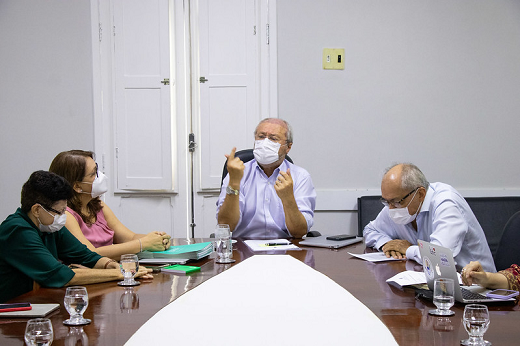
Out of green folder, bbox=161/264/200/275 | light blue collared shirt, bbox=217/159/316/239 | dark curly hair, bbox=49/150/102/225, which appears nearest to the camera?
green folder, bbox=161/264/200/275

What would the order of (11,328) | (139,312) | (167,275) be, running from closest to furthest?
(11,328)
(139,312)
(167,275)

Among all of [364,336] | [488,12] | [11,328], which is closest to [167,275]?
[11,328]

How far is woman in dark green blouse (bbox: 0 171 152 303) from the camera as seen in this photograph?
164cm

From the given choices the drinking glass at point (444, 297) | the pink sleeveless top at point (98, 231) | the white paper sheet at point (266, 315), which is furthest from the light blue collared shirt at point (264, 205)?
the drinking glass at point (444, 297)

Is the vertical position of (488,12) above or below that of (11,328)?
above

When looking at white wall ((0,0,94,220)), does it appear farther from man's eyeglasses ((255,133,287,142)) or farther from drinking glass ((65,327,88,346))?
drinking glass ((65,327,88,346))

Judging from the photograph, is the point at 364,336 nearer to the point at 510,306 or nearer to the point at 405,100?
the point at 510,306

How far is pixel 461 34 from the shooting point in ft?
13.6

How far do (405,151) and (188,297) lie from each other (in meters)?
2.91

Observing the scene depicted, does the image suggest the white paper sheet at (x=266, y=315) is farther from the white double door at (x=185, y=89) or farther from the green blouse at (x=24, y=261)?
the white double door at (x=185, y=89)

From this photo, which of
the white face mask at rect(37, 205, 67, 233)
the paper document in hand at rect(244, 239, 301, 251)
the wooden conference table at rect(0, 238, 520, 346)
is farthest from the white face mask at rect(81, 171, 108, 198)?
the paper document in hand at rect(244, 239, 301, 251)

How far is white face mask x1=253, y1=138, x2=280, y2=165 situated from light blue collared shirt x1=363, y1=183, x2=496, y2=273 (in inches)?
29.4

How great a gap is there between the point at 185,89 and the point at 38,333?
3273mm

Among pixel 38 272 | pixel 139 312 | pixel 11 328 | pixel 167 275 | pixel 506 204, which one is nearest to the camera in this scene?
pixel 11 328
